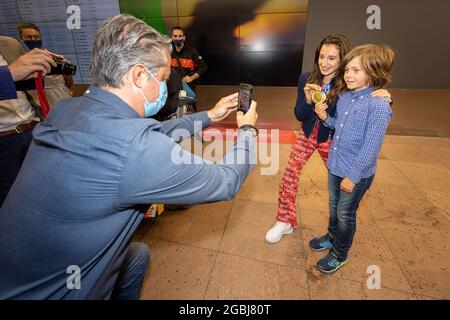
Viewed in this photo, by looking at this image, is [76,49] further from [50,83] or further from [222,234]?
[222,234]

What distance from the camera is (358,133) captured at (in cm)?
162

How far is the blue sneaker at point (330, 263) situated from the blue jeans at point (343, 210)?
39mm

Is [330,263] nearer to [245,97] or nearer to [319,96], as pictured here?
[319,96]

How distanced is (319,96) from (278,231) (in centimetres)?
120

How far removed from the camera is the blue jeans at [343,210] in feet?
5.66

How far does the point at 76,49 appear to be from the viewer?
18.2ft

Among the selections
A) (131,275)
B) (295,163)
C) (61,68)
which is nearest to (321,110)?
(295,163)

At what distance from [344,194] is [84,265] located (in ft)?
5.18

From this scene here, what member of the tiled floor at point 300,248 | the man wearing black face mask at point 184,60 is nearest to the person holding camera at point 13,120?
the tiled floor at point 300,248

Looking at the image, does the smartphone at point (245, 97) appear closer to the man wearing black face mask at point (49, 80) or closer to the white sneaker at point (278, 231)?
the white sneaker at point (278, 231)

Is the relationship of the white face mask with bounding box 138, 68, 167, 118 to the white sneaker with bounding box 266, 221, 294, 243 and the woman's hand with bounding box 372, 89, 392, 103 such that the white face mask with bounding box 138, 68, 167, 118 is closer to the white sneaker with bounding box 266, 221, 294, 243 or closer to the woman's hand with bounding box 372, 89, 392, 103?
the woman's hand with bounding box 372, 89, 392, 103

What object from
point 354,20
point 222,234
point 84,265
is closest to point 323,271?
point 222,234

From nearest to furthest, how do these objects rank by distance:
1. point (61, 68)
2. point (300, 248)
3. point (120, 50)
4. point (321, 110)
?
point (120, 50) → point (61, 68) → point (321, 110) → point (300, 248)

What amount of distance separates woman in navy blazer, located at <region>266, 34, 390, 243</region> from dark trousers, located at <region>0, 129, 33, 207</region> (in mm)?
2058
